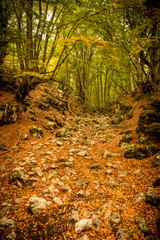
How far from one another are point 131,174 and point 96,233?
1746 millimetres

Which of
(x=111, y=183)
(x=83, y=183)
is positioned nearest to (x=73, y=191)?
(x=83, y=183)

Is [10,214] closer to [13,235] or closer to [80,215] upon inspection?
[13,235]

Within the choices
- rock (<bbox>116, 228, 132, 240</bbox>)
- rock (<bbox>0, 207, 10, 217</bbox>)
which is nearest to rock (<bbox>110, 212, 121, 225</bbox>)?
rock (<bbox>116, 228, 132, 240</bbox>)

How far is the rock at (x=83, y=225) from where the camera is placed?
183 centimetres

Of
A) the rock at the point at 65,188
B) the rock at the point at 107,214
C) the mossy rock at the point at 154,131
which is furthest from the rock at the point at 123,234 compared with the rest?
the mossy rock at the point at 154,131

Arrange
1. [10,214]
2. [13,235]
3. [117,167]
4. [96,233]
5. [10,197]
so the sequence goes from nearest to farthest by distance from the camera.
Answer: [13,235]
[96,233]
[10,214]
[10,197]
[117,167]

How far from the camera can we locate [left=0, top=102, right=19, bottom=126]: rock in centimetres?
527

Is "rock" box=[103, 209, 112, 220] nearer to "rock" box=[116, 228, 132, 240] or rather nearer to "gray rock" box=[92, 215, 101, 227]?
"gray rock" box=[92, 215, 101, 227]

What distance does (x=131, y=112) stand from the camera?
28.4ft

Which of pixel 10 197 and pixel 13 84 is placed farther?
pixel 13 84

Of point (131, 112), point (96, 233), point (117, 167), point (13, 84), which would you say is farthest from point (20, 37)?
point (131, 112)

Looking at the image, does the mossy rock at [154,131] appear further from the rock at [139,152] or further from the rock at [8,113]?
the rock at [8,113]

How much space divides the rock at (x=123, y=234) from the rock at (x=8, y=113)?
18.7ft

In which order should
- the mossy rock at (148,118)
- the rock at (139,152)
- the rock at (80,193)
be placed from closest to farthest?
the rock at (80,193) < the rock at (139,152) < the mossy rock at (148,118)
